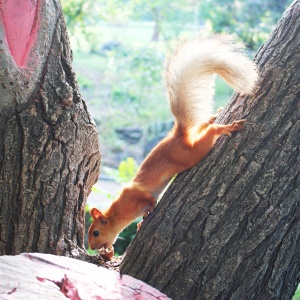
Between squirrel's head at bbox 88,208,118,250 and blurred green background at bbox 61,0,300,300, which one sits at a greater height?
blurred green background at bbox 61,0,300,300

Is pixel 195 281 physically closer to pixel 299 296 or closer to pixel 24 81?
pixel 24 81

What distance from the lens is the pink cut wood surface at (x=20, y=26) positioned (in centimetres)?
142

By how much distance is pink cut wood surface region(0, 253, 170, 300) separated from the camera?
99 centimetres

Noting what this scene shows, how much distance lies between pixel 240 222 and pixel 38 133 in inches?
24.0

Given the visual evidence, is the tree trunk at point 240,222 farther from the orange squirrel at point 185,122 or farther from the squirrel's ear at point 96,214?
the squirrel's ear at point 96,214

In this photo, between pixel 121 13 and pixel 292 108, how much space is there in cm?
392

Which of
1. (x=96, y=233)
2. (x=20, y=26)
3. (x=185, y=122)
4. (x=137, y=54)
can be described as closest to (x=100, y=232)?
(x=96, y=233)

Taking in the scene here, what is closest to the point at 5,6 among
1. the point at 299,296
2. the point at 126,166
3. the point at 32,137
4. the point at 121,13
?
the point at 32,137

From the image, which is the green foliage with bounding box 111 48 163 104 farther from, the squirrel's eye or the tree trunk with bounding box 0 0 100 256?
the tree trunk with bounding box 0 0 100 256

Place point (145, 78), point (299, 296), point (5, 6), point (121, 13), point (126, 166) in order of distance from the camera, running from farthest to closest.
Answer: point (145, 78) < point (121, 13) < point (126, 166) < point (299, 296) < point (5, 6)

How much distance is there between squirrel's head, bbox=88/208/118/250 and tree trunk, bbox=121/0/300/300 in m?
0.56

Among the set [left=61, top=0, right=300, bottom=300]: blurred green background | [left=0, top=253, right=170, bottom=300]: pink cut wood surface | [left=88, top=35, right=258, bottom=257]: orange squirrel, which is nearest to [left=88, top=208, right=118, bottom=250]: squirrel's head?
[left=88, top=35, right=258, bottom=257]: orange squirrel

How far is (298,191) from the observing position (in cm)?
144

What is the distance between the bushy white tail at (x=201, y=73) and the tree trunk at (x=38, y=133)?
40cm
